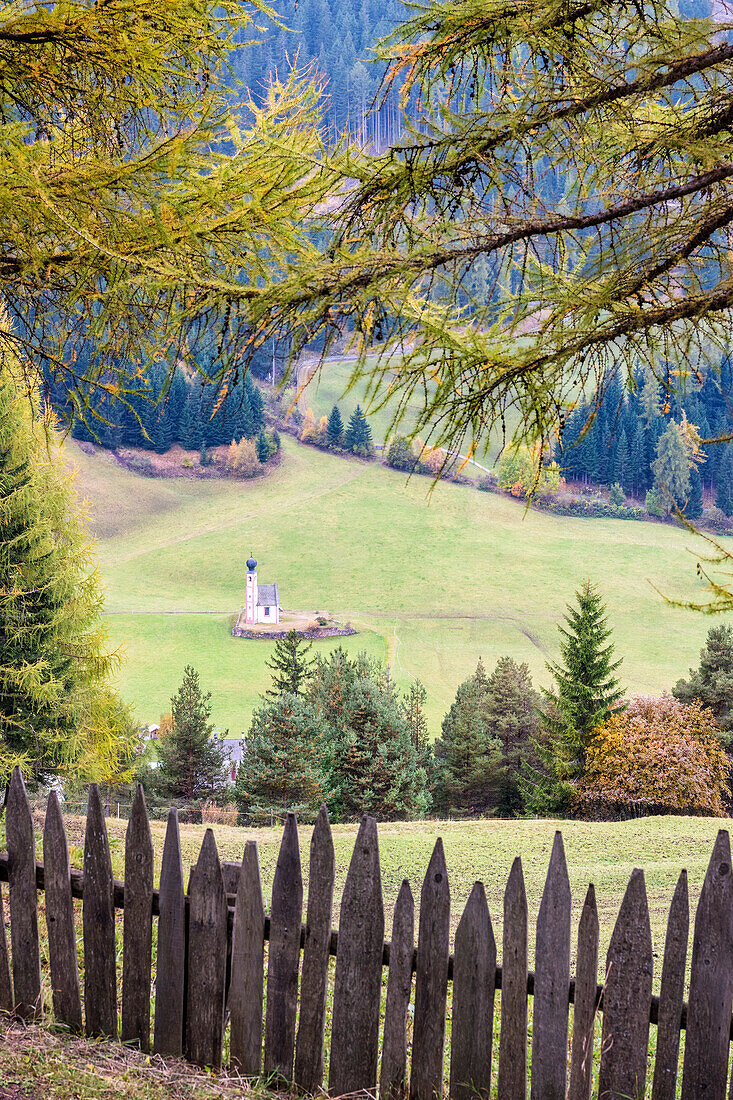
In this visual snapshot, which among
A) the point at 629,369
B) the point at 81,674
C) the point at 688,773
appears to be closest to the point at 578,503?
the point at 688,773

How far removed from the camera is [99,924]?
3416 millimetres

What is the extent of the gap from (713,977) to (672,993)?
0.15m

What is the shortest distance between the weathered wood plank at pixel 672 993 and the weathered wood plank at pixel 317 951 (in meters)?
1.21

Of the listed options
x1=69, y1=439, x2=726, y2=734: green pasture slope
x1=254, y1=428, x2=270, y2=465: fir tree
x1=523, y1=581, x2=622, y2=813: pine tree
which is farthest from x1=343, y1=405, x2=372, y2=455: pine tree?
x1=523, y1=581, x2=622, y2=813: pine tree

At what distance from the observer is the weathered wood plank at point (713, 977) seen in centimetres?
281

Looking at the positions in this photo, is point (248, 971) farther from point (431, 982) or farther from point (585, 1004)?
point (585, 1004)

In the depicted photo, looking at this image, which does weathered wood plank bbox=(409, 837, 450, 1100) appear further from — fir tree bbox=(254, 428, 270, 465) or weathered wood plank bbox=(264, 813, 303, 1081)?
fir tree bbox=(254, 428, 270, 465)

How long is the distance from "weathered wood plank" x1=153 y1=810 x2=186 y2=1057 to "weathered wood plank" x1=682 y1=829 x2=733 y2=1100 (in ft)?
6.32

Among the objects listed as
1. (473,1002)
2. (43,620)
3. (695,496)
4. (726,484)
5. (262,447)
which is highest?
(262,447)

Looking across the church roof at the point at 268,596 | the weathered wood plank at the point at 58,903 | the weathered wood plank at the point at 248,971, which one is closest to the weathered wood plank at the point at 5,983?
the weathered wood plank at the point at 58,903

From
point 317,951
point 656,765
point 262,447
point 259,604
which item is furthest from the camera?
point 262,447

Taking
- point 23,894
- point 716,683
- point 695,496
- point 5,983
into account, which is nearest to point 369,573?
point 695,496

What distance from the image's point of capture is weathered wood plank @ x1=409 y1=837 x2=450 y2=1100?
3.01m

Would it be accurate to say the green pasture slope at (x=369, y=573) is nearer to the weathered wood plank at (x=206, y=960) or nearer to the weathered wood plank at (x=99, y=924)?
the weathered wood plank at (x=99, y=924)
